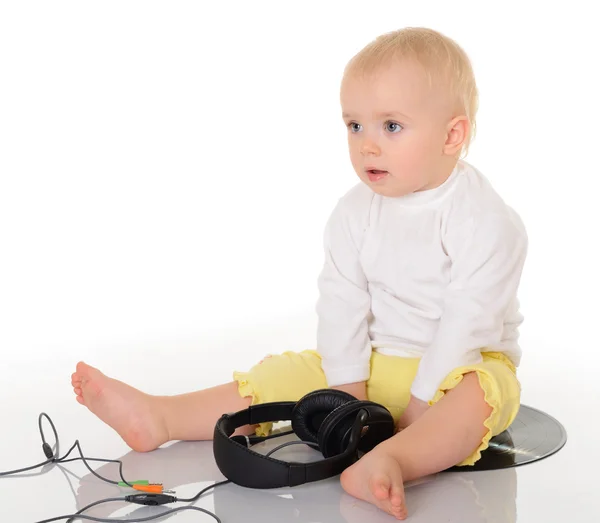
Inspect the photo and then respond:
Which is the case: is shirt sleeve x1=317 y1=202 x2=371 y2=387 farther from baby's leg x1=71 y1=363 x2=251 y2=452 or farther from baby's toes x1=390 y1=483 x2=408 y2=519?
baby's toes x1=390 y1=483 x2=408 y2=519

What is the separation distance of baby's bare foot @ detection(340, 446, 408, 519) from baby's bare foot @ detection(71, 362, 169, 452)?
0.40 meters

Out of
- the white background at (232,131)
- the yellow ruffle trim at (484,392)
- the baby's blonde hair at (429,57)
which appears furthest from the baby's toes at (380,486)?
the white background at (232,131)

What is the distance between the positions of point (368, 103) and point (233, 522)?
2.48ft

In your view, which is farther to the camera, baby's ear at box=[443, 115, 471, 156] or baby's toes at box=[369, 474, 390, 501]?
baby's ear at box=[443, 115, 471, 156]

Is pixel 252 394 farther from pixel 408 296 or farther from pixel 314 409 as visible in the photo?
pixel 408 296

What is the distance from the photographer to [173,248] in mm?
3246

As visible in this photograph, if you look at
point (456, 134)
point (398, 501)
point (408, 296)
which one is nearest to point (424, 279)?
point (408, 296)

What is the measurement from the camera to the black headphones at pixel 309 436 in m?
1.55

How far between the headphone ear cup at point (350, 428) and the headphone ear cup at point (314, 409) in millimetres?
34

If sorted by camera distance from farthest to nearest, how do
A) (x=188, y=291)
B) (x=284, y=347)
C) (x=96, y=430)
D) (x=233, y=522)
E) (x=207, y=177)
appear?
(x=207, y=177) → (x=188, y=291) → (x=284, y=347) → (x=96, y=430) → (x=233, y=522)

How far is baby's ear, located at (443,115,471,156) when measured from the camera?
5.75ft

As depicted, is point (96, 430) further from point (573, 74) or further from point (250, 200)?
point (573, 74)

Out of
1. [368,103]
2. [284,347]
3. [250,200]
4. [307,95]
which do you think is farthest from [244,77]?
[368,103]

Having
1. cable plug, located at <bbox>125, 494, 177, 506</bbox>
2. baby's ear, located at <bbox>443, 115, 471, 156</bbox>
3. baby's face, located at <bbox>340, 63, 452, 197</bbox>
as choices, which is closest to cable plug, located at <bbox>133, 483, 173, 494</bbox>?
cable plug, located at <bbox>125, 494, 177, 506</bbox>
